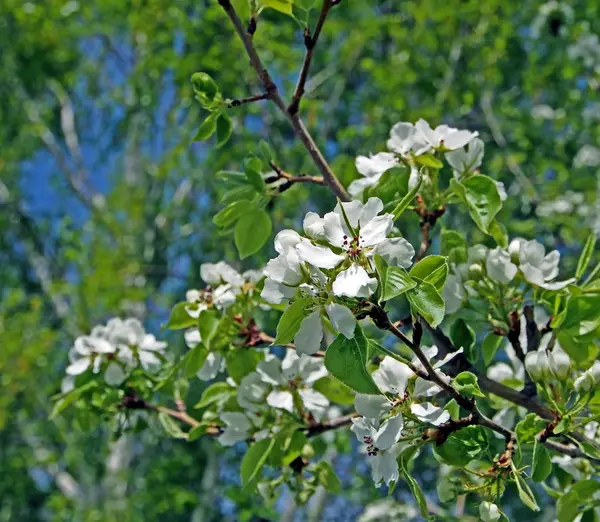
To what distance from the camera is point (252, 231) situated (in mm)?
1368

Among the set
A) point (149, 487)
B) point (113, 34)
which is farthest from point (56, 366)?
point (113, 34)

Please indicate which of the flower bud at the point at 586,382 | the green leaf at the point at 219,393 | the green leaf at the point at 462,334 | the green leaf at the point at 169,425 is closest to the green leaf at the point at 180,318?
the green leaf at the point at 219,393

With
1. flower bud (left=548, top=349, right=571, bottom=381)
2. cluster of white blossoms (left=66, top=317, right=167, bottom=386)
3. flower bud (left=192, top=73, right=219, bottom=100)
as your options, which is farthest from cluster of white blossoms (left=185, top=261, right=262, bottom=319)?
flower bud (left=548, top=349, right=571, bottom=381)

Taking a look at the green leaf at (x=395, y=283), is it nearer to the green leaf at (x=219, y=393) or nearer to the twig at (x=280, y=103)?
the twig at (x=280, y=103)

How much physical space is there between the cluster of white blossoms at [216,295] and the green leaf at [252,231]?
6 centimetres

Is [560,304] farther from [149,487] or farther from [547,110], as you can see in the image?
[149,487]

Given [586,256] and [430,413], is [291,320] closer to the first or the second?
[430,413]

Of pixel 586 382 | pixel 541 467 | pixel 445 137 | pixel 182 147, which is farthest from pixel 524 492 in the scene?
pixel 182 147

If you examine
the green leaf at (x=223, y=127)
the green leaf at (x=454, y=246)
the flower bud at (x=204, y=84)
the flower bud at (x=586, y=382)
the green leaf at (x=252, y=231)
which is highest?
the flower bud at (x=204, y=84)

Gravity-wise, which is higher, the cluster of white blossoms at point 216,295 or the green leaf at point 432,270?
the green leaf at point 432,270

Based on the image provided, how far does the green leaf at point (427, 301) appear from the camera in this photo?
0.89 meters

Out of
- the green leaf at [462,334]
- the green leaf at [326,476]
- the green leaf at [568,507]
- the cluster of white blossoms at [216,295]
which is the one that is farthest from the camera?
the green leaf at [326,476]

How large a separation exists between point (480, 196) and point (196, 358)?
0.57m

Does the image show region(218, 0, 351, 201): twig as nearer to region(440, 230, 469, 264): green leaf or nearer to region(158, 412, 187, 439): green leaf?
region(440, 230, 469, 264): green leaf
